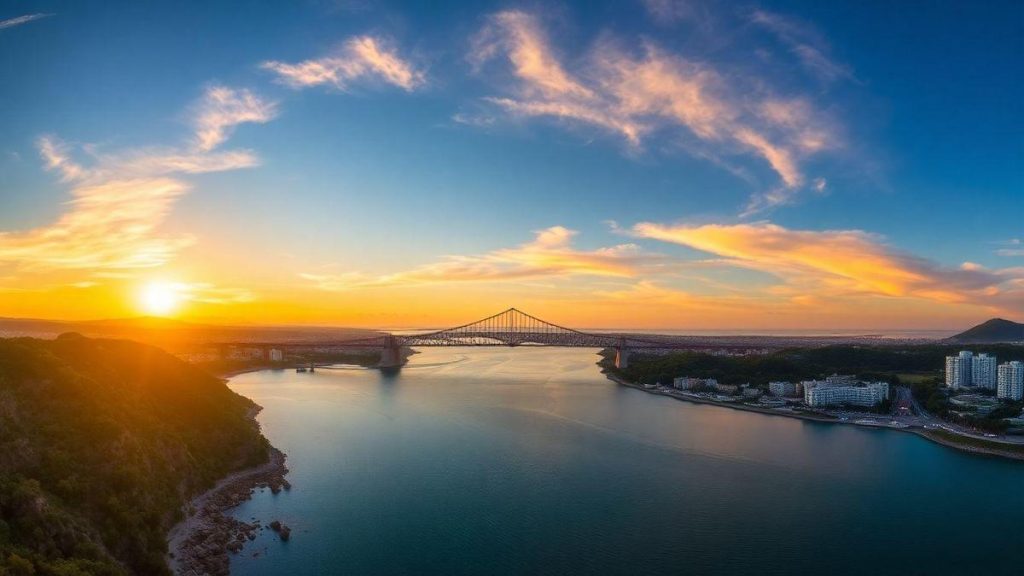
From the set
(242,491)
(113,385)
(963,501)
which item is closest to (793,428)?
(963,501)

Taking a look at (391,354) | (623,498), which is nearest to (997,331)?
(391,354)

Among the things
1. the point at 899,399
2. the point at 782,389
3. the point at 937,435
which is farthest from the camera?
the point at 782,389

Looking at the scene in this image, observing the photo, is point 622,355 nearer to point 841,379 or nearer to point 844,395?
point 841,379

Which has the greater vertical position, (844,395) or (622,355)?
(622,355)

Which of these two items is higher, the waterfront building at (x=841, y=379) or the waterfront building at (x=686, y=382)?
the waterfront building at (x=841, y=379)

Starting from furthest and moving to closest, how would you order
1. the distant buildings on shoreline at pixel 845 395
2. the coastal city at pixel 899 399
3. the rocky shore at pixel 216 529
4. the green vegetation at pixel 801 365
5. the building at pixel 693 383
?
the green vegetation at pixel 801 365 < the building at pixel 693 383 < the distant buildings on shoreline at pixel 845 395 < the coastal city at pixel 899 399 < the rocky shore at pixel 216 529

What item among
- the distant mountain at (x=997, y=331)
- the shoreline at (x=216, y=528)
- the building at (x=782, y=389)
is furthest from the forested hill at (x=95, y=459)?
the distant mountain at (x=997, y=331)

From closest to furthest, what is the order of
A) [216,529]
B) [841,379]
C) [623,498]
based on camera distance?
[216,529], [623,498], [841,379]

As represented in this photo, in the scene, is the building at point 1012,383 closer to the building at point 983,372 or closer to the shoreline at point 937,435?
the building at point 983,372
